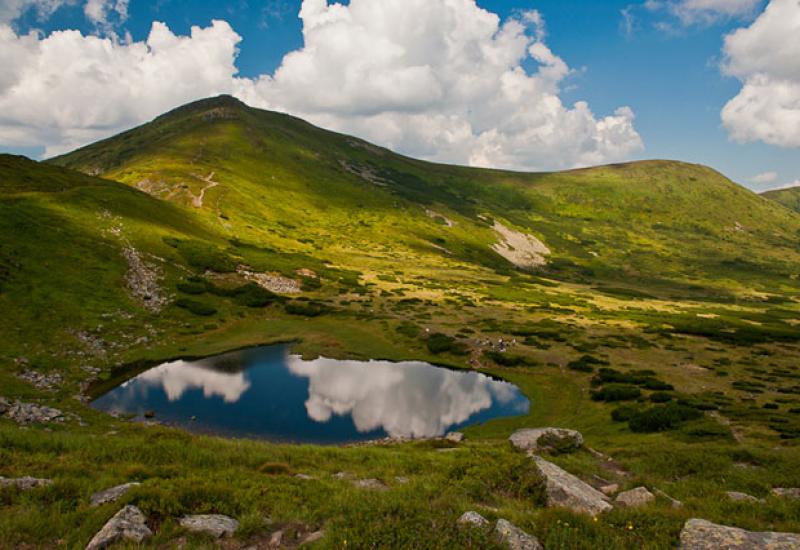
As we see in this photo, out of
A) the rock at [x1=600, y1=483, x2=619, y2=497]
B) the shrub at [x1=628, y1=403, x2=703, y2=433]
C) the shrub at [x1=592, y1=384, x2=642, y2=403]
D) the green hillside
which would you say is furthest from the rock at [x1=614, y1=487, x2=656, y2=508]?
the shrub at [x1=592, y1=384, x2=642, y2=403]

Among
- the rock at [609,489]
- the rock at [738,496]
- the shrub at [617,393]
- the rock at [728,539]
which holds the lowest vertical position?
the shrub at [617,393]

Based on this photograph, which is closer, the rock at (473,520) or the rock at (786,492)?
the rock at (473,520)

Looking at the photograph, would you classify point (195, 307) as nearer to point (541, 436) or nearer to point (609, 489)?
point (541, 436)

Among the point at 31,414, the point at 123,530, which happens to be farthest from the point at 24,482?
the point at 31,414

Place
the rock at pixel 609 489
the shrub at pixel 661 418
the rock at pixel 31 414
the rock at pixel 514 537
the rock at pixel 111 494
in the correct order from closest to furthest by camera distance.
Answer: the rock at pixel 514 537, the rock at pixel 111 494, the rock at pixel 609 489, the rock at pixel 31 414, the shrub at pixel 661 418

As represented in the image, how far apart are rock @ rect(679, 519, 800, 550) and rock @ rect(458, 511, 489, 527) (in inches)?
191

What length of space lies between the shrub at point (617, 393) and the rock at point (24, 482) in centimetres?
5025

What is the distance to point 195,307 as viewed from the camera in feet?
227

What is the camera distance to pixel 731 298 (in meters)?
185

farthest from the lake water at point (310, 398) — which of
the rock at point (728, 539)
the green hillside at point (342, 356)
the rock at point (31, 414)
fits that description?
the rock at point (728, 539)

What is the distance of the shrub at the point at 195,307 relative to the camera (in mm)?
68500

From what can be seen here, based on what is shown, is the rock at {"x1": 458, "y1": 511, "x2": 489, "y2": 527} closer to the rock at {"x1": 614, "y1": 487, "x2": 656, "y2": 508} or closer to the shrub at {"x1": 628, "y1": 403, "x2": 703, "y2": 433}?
the rock at {"x1": 614, "y1": 487, "x2": 656, "y2": 508}

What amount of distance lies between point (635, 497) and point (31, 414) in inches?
1519

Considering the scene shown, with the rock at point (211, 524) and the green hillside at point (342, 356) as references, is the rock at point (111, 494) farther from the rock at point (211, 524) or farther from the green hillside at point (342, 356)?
the rock at point (211, 524)
